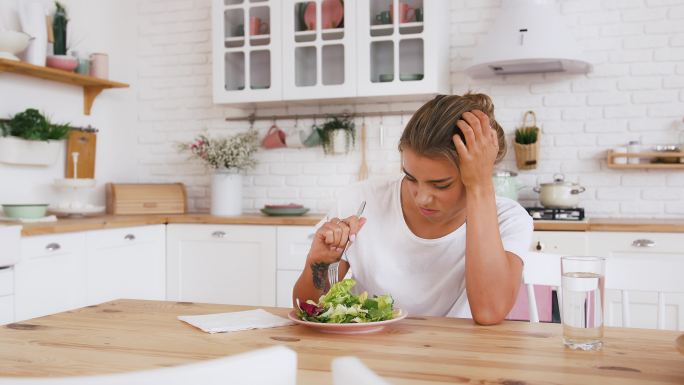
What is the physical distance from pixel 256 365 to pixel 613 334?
3.16 feet

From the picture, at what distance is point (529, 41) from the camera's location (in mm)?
3463

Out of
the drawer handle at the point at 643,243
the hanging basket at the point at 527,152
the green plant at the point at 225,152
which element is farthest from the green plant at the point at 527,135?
the green plant at the point at 225,152

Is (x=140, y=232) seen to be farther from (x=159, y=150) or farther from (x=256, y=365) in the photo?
(x=256, y=365)

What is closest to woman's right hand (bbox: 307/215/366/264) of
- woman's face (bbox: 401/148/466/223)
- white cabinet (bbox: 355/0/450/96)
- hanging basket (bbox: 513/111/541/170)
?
woman's face (bbox: 401/148/466/223)

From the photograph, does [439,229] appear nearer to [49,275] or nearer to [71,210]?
[49,275]

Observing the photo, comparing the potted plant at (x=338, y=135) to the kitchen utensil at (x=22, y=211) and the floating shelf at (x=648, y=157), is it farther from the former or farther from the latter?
the kitchen utensil at (x=22, y=211)

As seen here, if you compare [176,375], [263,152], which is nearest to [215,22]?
[263,152]

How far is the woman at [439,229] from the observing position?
1.57 meters

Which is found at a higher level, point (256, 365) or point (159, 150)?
point (159, 150)

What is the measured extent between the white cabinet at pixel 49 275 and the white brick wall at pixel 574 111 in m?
1.28

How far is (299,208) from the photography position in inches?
151

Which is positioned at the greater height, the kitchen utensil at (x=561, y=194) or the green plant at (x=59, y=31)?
the green plant at (x=59, y=31)

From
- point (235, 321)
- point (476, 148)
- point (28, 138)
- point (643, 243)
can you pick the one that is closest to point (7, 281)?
point (28, 138)

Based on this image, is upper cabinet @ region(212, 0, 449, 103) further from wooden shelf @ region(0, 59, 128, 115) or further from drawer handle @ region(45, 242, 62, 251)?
drawer handle @ region(45, 242, 62, 251)
